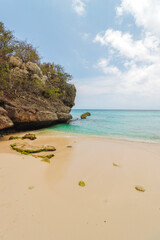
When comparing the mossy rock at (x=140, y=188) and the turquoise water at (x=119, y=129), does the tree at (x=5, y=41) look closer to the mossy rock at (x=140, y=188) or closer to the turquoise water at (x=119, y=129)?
the turquoise water at (x=119, y=129)

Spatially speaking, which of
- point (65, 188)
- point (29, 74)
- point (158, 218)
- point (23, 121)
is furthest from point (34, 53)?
point (158, 218)

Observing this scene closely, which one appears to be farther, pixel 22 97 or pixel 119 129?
pixel 119 129

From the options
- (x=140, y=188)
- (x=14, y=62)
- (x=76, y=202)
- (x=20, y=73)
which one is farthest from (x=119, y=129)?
(x=14, y=62)

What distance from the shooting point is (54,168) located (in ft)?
12.3

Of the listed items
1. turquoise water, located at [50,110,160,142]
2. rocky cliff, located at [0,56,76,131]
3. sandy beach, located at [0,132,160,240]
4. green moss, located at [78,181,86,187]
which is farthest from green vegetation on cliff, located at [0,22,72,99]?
green moss, located at [78,181,86,187]

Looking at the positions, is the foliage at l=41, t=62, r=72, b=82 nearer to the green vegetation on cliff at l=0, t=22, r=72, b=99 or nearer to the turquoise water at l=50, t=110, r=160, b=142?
the green vegetation on cliff at l=0, t=22, r=72, b=99

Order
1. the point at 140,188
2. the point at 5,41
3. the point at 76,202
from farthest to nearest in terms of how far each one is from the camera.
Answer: the point at 5,41 → the point at 140,188 → the point at 76,202

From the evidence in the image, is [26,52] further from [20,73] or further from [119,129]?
[119,129]

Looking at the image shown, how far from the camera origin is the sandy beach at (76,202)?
161cm

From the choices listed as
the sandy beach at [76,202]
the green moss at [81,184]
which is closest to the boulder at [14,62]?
the sandy beach at [76,202]

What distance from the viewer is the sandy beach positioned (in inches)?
63.5

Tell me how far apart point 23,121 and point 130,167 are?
34.1 feet

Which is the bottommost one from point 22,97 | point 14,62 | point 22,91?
point 22,97

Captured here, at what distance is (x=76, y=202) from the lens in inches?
87.2
